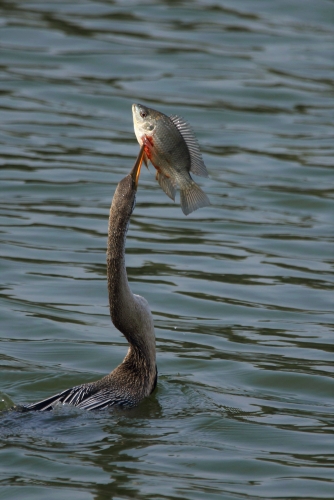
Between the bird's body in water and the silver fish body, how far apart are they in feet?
0.43

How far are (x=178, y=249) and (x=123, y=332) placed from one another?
4.07m

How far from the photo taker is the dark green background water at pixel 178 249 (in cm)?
655

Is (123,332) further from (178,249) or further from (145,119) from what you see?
(178,249)

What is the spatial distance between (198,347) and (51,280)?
2.00m

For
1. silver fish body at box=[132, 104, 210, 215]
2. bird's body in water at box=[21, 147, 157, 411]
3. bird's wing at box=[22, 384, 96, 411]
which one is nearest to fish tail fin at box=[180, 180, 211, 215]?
silver fish body at box=[132, 104, 210, 215]

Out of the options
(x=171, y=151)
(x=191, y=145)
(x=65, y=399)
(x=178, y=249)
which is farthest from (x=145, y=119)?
(x=178, y=249)

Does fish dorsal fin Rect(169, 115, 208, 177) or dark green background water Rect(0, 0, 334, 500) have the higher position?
fish dorsal fin Rect(169, 115, 208, 177)

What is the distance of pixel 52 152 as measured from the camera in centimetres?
1394

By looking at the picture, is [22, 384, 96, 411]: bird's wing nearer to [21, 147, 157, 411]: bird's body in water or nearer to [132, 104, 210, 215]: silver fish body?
[21, 147, 157, 411]: bird's body in water

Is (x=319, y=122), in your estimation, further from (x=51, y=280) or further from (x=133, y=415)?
(x=133, y=415)

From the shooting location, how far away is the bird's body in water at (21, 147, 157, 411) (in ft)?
22.3

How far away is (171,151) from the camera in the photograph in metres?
6.89

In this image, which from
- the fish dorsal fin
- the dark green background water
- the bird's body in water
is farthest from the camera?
the fish dorsal fin

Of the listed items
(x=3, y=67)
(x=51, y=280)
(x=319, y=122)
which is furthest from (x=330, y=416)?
(x=3, y=67)
